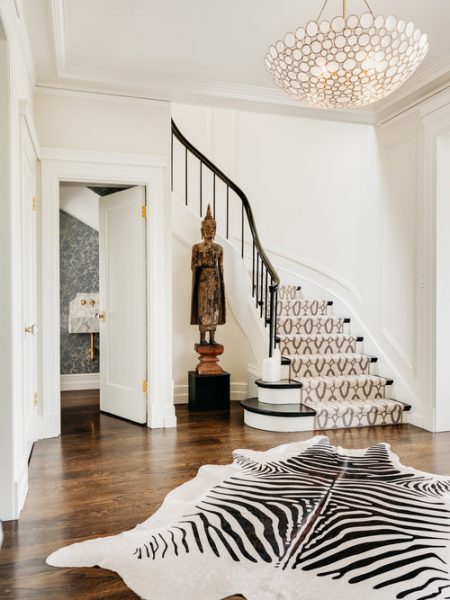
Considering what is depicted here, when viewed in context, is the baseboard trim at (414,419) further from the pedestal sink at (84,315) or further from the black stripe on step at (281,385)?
the pedestal sink at (84,315)

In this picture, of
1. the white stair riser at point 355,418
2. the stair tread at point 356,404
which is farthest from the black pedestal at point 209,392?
the white stair riser at point 355,418

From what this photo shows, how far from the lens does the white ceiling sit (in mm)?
3217

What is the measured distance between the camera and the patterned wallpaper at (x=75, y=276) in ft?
20.6

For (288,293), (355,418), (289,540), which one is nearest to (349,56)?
(289,540)

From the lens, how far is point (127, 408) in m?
4.69

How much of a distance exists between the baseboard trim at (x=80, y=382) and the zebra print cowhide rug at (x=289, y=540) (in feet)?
11.2

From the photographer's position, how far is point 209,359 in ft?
16.9

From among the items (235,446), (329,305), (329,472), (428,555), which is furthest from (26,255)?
(329,305)

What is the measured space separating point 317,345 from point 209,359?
1.17 meters

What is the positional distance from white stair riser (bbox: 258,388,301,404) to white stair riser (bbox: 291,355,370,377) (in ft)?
1.29

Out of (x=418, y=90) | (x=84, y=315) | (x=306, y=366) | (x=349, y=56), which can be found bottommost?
(x=306, y=366)

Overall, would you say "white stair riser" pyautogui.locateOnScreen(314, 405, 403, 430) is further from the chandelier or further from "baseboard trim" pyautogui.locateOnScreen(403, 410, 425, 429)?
the chandelier

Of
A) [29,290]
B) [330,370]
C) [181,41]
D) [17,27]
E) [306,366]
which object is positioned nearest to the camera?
[17,27]

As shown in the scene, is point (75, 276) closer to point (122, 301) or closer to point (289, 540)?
point (122, 301)
